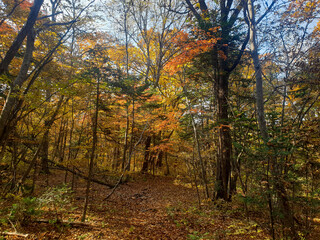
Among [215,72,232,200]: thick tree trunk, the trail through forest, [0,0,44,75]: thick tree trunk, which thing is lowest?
the trail through forest

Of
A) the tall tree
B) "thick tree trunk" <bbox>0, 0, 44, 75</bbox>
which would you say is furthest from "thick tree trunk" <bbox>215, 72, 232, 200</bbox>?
"thick tree trunk" <bbox>0, 0, 44, 75</bbox>

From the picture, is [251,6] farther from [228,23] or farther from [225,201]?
[225,201]

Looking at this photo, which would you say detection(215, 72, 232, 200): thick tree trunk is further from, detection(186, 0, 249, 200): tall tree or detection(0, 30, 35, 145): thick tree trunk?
detection(0, 30, 35, 145): thick tree trunk

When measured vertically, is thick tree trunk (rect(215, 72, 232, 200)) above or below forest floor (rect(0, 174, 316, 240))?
above

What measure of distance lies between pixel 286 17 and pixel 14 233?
1091 centimetres

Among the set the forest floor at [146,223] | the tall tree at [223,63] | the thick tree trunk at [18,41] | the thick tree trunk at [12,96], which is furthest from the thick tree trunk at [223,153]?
the thick tree trunk at [12,96]

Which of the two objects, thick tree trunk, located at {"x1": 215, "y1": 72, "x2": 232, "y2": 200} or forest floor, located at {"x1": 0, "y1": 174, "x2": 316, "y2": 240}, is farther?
thick tree trunk, located at {"x1": 215, "y1": 72, "x2": 232, "y2": 200}

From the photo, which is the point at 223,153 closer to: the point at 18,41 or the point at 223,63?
the point at 223,63

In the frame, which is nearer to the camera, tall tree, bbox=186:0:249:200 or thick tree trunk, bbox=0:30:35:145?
thick tree trunk, bbox=0:30:35:145

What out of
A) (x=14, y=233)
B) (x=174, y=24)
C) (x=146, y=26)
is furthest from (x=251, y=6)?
(x=14, y=233)

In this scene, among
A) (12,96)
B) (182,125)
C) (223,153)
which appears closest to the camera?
(12,96)

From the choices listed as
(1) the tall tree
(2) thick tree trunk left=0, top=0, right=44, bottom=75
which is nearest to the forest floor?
(1) the tall tree

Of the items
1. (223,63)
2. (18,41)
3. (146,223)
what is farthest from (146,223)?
(223,63)

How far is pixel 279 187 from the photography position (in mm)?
3652
